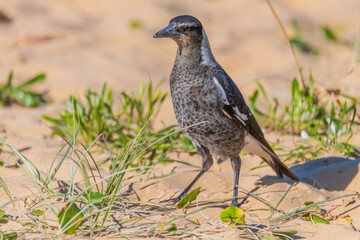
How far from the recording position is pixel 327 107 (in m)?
A: 5.70

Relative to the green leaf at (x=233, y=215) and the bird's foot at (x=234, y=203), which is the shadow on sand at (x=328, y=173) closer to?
the bird's foot at (x=234, y=203)

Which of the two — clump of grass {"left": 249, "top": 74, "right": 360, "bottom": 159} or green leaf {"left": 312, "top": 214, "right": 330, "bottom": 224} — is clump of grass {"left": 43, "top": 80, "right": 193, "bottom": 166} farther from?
green leaf {"left": 312, "top": 214, "right": 330, "bottom": 224}

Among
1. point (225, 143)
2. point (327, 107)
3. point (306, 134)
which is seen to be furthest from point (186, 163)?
point (327, 107)

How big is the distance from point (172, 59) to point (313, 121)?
3.45 metres

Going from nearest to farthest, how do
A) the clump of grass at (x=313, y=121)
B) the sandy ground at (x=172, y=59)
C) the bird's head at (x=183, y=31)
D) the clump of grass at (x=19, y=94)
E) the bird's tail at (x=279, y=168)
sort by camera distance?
the bird's head at (x=183, y=31)
the sandy ground at (x=172, y=59)
the bird's tail at (x=279, y=168)
the clump of grass at (x=313, y=121)
the clump of grass at (x=19, y=94)

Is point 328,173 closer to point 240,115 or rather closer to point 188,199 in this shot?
point 240,115

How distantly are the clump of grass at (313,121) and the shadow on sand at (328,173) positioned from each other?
108 mm

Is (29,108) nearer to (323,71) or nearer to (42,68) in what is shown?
(42,68)

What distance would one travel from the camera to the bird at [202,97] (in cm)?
372

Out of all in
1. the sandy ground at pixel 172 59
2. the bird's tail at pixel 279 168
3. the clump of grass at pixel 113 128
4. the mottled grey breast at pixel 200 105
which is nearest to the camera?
A: the mottled grey breast at pixel 200 105

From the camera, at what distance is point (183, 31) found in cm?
385

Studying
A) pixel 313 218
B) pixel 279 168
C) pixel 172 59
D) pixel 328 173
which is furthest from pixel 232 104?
pixel 172 59

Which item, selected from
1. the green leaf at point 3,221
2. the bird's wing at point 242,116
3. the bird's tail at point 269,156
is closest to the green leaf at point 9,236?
the green leaf at point 3,221

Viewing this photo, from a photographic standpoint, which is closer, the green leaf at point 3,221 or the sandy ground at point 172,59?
the green leaf at point 3,221
